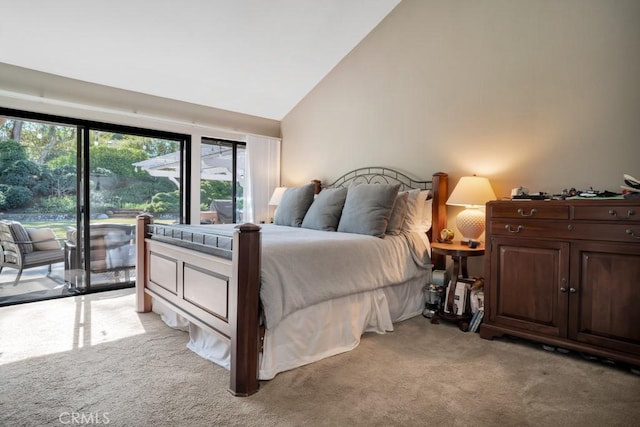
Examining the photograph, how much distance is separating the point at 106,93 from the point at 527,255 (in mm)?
4135

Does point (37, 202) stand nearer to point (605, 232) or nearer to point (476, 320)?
point (476, 320)

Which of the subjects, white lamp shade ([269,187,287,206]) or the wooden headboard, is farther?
white lamp shade ([269,187,287,206])

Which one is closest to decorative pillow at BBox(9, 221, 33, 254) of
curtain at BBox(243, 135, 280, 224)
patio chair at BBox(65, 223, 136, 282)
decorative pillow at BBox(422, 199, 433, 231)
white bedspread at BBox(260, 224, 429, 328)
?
patio chair at BBox(65, 223, 136, 282)

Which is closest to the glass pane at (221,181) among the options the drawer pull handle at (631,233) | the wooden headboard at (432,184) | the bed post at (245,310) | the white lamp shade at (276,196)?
the white lamp shade at (276,196)

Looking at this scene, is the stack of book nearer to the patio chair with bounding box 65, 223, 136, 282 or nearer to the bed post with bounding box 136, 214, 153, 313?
the bed post with bounding box 136, 214, 153, 313

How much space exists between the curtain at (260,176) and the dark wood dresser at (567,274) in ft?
10.0

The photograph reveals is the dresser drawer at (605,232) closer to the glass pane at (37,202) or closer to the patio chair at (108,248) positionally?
the patio chair at (108,248)

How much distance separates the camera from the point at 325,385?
1943 mm

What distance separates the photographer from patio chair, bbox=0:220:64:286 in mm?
3424

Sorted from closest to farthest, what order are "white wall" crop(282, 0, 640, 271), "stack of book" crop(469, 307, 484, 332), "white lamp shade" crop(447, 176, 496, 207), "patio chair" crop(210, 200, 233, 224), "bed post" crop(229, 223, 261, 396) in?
"bed post" crop(229, 223, 261, 396), "white wall" crop(282, 0, 640, 271), "stack of book" crop(469, 307, 484, 332), "white lamp shade" crop(447, 176, 496, 207), "patio chair" crop(210, 200, 233, 224)

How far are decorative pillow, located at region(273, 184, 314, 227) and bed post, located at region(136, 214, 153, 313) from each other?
1.27 m

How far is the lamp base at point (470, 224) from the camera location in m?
3.03

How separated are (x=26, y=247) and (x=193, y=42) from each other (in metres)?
2.56

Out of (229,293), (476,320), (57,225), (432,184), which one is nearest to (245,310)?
(229,293)
